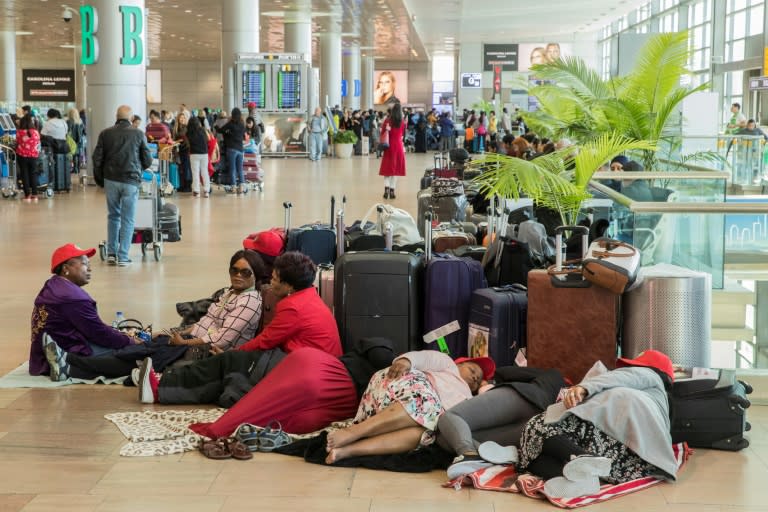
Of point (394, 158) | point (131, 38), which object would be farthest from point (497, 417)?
point (131, 38)

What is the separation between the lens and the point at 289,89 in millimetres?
28453

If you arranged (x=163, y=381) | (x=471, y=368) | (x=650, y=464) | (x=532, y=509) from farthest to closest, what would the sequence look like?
(x=163, y=381)
(x=471, y=368)
(x=650, y=464)
(x=532, y=509)

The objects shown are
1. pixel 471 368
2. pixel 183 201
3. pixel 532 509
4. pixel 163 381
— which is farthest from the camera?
pixel 183 201

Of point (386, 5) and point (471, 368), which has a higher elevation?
point (386, 5)

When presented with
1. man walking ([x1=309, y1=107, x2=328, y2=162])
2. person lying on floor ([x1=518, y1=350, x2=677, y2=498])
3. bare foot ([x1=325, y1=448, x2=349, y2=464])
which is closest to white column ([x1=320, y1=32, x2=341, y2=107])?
man walking ([x1=309, y1=107, x2=328, y2=162])

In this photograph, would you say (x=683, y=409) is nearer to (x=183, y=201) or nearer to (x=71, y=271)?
(x=71, y=271)

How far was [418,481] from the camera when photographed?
5.20 m

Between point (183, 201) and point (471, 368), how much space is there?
50.6ft

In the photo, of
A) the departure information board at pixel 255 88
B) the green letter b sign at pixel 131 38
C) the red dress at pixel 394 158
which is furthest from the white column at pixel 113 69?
the departure information board at pixel 255 88

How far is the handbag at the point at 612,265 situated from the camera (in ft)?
20.2

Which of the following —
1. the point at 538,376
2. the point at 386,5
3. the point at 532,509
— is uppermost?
the point at 386,5

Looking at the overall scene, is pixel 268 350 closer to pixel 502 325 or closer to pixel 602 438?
pixel 502 325

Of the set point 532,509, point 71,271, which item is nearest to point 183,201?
point 71,271

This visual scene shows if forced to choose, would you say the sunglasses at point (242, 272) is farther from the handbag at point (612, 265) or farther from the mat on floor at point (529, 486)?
the mat on floor at point (529, 486)
